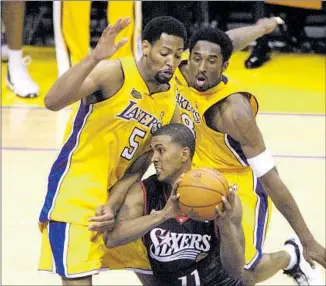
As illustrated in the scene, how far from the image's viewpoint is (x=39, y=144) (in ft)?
22.3

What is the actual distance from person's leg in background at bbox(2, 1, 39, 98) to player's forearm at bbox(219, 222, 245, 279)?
456 cm

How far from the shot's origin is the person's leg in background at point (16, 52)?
7.66m

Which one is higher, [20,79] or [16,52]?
[16,52]

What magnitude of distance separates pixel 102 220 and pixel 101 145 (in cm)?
37

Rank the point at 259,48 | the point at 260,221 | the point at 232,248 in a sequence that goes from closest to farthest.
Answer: the point at 232,248 < the point at 260,221 < the point at 259,48

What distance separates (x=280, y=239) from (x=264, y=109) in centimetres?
250

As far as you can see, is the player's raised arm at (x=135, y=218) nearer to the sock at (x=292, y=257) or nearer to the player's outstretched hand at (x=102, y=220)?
the player's outstretched hand at (x=102, y=220)

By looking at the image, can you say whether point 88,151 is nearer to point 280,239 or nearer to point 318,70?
point 280,239

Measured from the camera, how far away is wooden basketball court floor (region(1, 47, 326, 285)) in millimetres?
5156

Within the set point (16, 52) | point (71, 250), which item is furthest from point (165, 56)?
point (16, 52)

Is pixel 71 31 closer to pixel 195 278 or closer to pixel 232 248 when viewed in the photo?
pixel 195 278

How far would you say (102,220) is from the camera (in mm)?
3539

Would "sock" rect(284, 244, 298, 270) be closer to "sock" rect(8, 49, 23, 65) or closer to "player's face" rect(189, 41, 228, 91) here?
"player's face" rect(189, 41, 228, 91)

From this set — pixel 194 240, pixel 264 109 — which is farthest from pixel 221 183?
pixel 264 109
